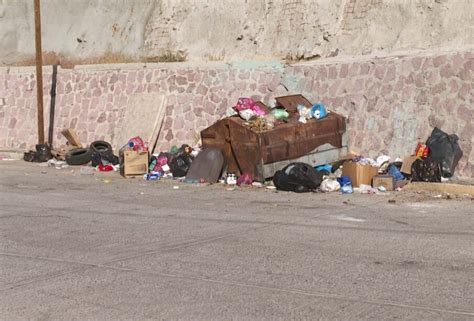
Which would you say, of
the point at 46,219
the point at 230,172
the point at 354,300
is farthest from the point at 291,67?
the point at 354,300

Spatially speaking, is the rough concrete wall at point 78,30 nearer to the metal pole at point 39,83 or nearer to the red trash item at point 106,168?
the metal pole at point 39,83

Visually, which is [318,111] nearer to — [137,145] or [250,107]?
[250,107]

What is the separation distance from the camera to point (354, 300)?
681 centimetres

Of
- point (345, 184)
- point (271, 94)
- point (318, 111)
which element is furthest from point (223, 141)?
point (271, 94)

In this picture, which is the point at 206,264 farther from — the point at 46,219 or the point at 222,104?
the point at 222,104

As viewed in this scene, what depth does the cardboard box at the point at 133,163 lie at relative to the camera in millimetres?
17047

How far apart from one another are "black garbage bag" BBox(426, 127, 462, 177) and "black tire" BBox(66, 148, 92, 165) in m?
8.64

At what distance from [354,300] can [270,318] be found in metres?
0.87

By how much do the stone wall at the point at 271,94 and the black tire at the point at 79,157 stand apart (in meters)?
1.51

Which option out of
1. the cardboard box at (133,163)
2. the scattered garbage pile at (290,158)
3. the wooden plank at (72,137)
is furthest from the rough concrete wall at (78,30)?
the scattered garbage pile at (290,158)

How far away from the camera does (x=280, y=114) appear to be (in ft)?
52.1

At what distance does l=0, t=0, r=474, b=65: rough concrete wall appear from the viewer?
17781 millimetres

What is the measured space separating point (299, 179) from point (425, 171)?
7.20 ft

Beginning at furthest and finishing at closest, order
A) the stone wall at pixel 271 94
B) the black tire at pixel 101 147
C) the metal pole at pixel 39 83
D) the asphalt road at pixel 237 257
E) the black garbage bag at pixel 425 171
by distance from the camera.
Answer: the metal pole at pixel 39 83 → the black tire at pixel 101 147 → the stone wall at pixel 271 94 → the black garbage bag at pixel 425 171 → the asphalt road at pixel 237 257
